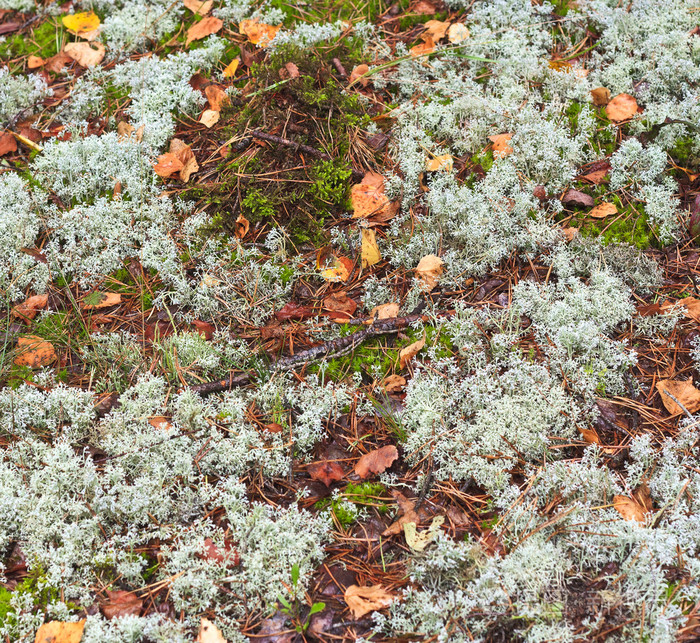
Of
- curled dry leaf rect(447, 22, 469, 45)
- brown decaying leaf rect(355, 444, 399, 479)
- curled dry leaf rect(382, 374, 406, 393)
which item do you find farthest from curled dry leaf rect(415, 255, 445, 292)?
curled dry leaf rect(447, 22, 469, 45)

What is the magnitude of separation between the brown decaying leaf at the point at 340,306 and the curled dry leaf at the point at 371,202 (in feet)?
1.96

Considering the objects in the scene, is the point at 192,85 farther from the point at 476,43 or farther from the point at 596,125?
the point at 596,125

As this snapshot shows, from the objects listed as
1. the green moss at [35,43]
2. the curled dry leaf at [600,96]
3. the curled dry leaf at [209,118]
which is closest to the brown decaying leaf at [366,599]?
the curled dry leaf at [209,118]

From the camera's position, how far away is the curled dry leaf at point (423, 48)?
14.5 feet

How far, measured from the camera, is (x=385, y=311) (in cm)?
338

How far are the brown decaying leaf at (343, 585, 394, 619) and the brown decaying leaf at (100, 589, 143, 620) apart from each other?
2.80 ft

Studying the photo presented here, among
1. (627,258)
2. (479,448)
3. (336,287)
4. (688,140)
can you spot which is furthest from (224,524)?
(688,140)

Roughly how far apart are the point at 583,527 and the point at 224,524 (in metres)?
1.55

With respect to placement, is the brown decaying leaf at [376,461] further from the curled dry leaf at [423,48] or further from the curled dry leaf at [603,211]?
the curled dry leaf at [423,48]

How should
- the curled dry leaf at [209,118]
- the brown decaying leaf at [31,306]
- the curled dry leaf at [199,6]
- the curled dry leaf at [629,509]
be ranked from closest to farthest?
the curled dry leaf at [629,509], the brown decaying leaf at [31,306], the curled dry leaf at [209,118], the curled dry leaf at [199,6]

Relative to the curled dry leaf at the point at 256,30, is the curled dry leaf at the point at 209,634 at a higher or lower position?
lower

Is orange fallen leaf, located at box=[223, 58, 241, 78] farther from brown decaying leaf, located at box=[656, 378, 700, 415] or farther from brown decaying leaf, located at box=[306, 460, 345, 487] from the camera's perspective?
brown decaying leaf, located at box=[656, 378, 700, 415]

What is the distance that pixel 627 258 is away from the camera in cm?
340

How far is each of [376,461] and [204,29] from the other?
3639 millimetres
